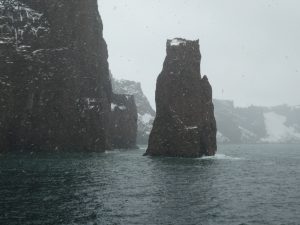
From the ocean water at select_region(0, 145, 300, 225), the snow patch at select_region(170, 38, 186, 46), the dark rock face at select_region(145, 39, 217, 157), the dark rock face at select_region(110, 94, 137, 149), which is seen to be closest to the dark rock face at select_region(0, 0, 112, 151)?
the dark rock face at select_region(145, 39, 217, 157)

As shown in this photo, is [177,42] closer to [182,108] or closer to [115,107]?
[182,108]

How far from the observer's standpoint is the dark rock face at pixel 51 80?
109 meters

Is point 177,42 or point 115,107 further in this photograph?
point 115,107

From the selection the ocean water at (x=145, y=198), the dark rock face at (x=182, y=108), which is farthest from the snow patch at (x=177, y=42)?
the ocean water at (x=145, y=198)

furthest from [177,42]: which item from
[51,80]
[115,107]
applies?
[115,107]

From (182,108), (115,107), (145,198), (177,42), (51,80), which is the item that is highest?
(177,42)

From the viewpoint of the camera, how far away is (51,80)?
378ft

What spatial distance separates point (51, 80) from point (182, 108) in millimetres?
39568

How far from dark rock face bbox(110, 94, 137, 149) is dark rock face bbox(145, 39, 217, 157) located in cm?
4930

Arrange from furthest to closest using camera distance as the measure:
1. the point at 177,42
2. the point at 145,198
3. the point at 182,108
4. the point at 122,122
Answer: the point at 122,122, the point at 177,42, the point at 182,108, the point at 145,198

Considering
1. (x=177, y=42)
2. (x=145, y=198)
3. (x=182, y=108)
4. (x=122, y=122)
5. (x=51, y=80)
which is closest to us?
(x=145, y=198)

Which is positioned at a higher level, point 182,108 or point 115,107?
point 115,107

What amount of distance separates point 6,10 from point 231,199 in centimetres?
9645

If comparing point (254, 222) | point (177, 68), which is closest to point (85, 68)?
point (177, 68)
